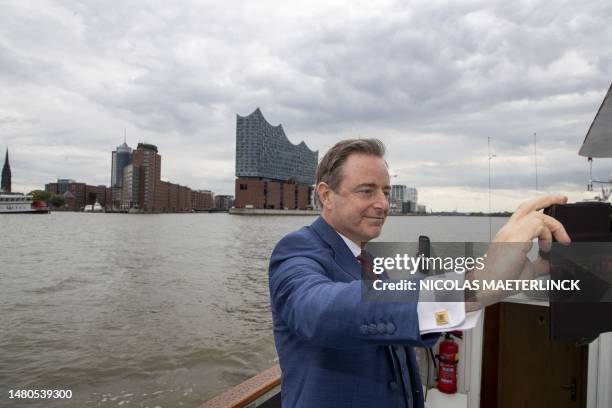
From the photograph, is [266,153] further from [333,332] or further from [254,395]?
[333,332]

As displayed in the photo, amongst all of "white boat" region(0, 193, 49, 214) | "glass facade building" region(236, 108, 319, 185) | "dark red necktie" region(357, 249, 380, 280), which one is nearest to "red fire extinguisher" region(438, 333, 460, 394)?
"dark red necktie" region(357, 249, 380, 280)

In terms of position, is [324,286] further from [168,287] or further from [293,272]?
[168,287]

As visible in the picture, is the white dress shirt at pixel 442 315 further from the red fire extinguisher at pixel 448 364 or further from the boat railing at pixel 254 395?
the red fire extinguisher at pixel 448 364

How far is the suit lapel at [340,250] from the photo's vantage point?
1195 millimetres

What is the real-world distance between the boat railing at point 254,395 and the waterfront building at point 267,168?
109m

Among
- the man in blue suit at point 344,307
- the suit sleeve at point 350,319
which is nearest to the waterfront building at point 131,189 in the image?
the man in blue suit at point 344,307

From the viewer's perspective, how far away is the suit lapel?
1.20 meters

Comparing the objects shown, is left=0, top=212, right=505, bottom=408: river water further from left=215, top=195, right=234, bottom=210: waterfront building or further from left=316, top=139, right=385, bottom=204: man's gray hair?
left=215, top=195, right=234, bottom=210: waterfront building

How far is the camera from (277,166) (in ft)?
434

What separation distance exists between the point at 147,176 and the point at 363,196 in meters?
139

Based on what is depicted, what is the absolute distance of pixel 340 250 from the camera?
1212 mm

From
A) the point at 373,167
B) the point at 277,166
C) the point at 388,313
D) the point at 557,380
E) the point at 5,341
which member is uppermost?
the point at 277,166

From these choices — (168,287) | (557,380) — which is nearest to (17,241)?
(168,287)

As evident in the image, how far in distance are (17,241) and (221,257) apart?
57.1ft
